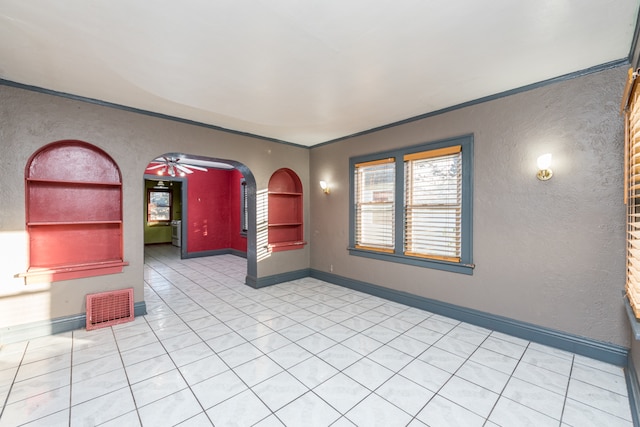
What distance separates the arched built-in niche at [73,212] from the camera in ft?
10.1

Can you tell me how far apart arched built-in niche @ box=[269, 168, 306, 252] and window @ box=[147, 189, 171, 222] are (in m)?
7.66

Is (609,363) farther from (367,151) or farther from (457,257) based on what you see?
(367,151)

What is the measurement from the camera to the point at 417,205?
3.86m

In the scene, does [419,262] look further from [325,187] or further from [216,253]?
[216,253]

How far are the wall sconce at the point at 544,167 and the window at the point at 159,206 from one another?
11755 millimetres

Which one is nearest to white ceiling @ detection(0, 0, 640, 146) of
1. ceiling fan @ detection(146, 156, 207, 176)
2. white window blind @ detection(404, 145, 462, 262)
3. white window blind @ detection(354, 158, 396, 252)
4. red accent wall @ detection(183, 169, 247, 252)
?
white window blind @ detection(404, 145, 462, 262)

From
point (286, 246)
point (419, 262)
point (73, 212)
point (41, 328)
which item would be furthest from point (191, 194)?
point (419, 262)

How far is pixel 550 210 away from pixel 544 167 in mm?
444

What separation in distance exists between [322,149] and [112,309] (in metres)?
4.11

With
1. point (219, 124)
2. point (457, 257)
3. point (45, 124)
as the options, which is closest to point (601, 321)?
point (457, 257)

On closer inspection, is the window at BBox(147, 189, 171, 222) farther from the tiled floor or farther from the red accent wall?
the tiled floor

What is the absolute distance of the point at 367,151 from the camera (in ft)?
14.8

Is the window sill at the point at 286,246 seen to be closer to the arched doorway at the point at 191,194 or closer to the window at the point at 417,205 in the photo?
the window at the point at 417,205

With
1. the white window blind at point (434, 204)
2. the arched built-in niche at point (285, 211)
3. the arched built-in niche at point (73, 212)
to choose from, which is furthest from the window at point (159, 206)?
the white window blind at point (434, 204)
